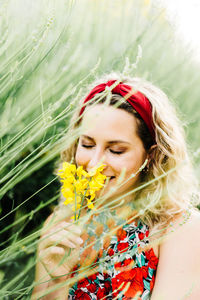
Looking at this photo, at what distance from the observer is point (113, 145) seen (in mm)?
907

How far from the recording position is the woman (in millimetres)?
875

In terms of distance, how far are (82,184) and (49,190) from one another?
27.3 inches

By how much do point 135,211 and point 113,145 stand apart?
0.28 meters

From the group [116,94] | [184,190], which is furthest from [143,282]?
[116,94]

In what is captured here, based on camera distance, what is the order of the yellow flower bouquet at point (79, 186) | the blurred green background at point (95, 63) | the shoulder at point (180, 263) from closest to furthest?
the yellow flower bouquet at point (79, 186) < the shoulder at point (180, 263) < the blurred green background at point (95, 63)

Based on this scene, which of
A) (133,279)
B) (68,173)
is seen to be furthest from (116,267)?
(68,173)

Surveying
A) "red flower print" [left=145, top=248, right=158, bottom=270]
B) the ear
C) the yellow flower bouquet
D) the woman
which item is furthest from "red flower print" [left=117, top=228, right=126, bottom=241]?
the yellow flower bouquet

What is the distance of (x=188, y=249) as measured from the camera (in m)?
0.90

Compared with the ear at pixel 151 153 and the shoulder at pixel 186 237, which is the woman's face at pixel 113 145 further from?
the shoulder at pixel 186 237

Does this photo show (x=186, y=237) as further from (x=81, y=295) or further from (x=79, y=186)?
(x=79, y=186)

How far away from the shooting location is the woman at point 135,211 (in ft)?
2.87

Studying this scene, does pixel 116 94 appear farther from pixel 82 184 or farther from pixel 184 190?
pixel 82 184

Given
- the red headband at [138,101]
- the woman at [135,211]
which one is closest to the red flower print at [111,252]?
the woman at [135,211]

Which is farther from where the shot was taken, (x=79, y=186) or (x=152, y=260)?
(x=152, y=260)
